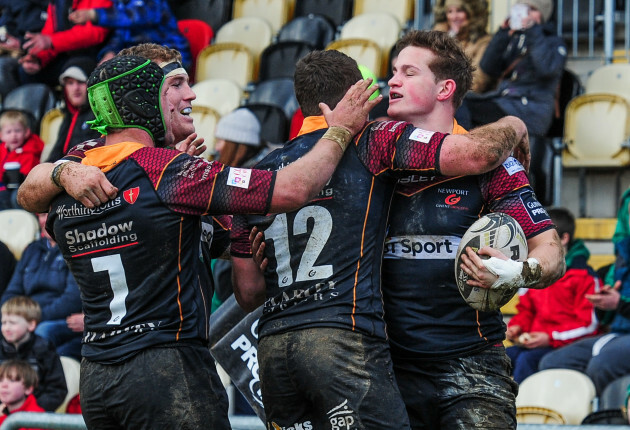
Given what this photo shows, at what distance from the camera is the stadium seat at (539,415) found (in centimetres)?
712

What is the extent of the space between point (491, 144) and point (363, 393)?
1035 millimetres

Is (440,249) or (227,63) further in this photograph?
(227,63)

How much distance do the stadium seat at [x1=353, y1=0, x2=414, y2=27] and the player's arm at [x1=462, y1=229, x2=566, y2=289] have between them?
307 inches

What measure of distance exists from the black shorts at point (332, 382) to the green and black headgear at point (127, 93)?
3.26 feet

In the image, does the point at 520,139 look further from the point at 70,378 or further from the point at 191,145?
the point at 70,378

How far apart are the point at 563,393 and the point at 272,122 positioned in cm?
404

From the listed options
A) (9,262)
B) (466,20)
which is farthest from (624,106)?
(9,262)

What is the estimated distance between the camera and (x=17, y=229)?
10.8m

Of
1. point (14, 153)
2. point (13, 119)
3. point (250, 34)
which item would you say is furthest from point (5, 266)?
point (250, 34)

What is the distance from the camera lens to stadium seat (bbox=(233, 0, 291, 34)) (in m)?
12.9

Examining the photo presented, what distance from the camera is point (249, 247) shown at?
4.65 metres

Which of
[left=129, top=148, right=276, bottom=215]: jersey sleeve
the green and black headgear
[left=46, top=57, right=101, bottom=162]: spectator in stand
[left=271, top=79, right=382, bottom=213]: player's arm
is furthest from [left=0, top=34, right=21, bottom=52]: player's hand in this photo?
[left=271, top=79, right=382, bottom=213]: player's arm

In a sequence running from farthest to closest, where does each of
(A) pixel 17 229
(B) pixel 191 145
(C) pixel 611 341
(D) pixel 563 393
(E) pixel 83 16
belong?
(E) pixel 83 16 < (A) pixel 17 229 < (C) pixel 611 341 < (D) pixel 563 393 < (B) pixel 191 145

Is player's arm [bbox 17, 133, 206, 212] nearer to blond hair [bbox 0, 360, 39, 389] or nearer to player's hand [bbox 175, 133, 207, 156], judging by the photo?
player's hand [bbox 175, 133, 207, 156]
